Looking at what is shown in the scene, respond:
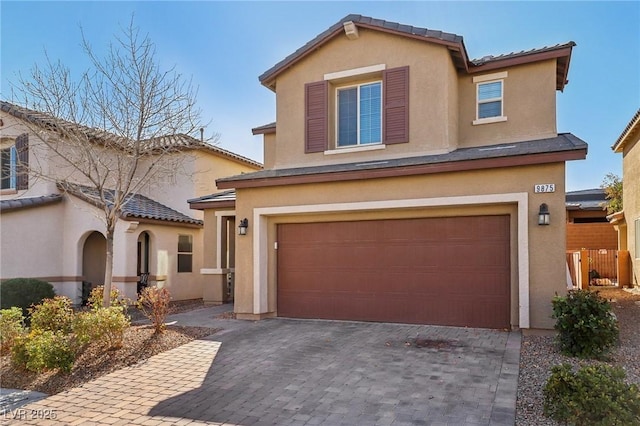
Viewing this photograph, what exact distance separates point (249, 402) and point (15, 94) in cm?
Result: 946

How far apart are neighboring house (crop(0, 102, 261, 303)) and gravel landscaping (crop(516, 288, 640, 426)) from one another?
9.84 meters

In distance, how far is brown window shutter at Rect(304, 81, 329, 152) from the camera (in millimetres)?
12578

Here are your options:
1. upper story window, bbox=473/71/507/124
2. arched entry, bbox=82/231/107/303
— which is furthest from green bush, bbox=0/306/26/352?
upper story window, bbox=473/71/507/124

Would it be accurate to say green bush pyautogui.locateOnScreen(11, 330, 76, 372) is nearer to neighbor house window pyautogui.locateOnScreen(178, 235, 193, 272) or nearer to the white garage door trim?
the white garage door trim

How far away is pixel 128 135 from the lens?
11102 mm

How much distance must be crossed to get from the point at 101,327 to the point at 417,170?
23.2 feet

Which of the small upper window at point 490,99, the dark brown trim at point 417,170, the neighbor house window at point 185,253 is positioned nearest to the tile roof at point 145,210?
the neighbor house window at point 185,253

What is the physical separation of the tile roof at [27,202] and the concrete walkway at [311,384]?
8.85 meters

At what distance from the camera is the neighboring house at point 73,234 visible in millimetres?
14570

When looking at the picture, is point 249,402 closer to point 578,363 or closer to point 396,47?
point 578,363

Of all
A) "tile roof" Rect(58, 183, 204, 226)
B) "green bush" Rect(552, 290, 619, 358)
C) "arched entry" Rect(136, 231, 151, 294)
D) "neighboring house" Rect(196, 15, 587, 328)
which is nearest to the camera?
"green bush" Rect(552, 290, 619, 358)

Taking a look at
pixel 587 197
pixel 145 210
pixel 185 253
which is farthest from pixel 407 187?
pixel 587 197

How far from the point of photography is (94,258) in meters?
17.4

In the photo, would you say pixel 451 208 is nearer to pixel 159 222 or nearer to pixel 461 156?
pixel 461 156
